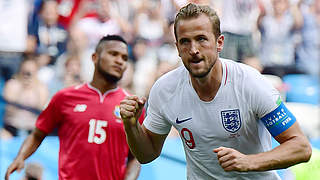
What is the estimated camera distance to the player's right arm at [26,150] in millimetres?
3115

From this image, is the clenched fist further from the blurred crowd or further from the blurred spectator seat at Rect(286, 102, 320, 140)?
the blurred spectator seat at Rect(286, 102, 320, 140)

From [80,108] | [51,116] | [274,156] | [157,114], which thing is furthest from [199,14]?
[51,116]

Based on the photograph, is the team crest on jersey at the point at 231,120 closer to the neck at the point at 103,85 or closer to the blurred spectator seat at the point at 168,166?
the neck at the point at 103,85

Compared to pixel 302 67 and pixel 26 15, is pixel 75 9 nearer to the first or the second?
pixel 26 15

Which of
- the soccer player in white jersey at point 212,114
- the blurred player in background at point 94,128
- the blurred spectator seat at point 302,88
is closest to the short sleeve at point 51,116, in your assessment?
the blurred player in background at point 94,128

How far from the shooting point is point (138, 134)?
2.32 metres

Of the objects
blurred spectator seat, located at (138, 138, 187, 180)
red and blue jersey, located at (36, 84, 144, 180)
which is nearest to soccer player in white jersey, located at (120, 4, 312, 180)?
red and blue jersey, located at (36, 84, 144, 180)

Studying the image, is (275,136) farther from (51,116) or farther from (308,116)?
(308,116)

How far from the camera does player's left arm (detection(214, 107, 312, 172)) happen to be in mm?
1793

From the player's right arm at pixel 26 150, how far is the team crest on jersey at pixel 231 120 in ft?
5.13

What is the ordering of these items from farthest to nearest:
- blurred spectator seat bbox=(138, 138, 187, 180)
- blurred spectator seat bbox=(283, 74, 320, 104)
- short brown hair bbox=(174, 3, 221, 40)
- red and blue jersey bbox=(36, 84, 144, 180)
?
blurred spectator seat bbox=(283, 74, 320, 104) < blurred spectator seat bbox=(138, 138, 187, 180) < red and blue jersey bbox=(36, 84, 144, 180) < short brown hair bbox=(174, 3, 221, 40)

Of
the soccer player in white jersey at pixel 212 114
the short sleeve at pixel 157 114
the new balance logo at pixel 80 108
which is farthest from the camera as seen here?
the new balance logo at pixel 80 108

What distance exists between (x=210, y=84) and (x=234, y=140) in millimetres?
301

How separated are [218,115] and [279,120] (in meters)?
0.31
